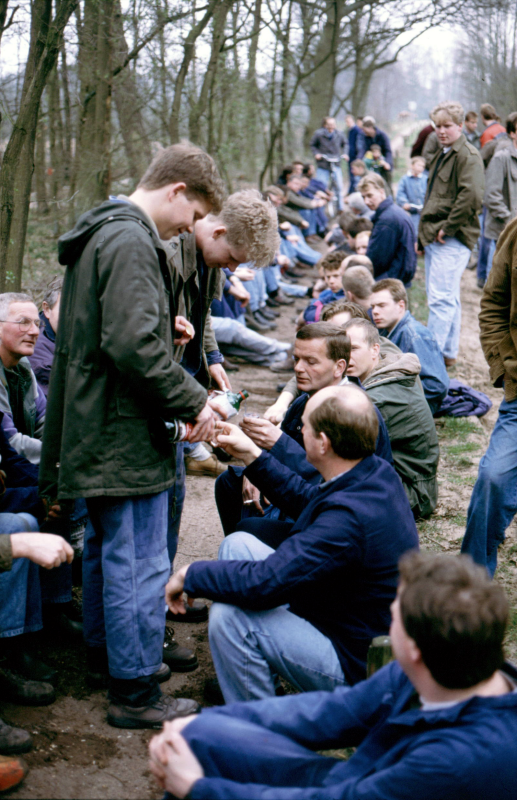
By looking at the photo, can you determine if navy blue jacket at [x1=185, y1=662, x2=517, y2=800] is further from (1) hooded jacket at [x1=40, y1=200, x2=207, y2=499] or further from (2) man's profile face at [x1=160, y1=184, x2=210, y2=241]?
(2) man's profile face at [x1=160, y1=184, x2=210, y2=241]

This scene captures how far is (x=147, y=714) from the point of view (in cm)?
255

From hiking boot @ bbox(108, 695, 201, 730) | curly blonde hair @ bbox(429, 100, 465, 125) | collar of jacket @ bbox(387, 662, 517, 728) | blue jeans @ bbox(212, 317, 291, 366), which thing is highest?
curly blonde hair @ bbox(429, 100, 465, 125)

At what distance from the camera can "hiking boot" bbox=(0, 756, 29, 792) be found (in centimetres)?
214

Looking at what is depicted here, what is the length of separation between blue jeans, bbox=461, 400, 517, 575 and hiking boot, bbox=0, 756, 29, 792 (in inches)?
84.6

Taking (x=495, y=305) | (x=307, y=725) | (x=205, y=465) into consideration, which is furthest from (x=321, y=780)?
(x=205, y=465)

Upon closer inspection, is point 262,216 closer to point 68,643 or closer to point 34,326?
point 34,326

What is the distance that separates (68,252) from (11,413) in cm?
118

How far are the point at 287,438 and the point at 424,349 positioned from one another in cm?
278

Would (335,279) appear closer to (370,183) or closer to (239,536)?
(370,183)

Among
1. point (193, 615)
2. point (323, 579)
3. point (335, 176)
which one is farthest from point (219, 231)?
point (335, 176)

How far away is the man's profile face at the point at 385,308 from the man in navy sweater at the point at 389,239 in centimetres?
163

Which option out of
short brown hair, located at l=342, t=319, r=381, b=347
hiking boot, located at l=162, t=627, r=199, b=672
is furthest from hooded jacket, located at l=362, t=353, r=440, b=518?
hiking boot, located at l=162, t=627, r=199, b=672

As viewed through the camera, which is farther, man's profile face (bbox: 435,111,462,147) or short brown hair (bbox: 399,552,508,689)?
man's profile face (bbox: 435,111,462,147)

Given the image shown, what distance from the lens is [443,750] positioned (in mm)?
1475
